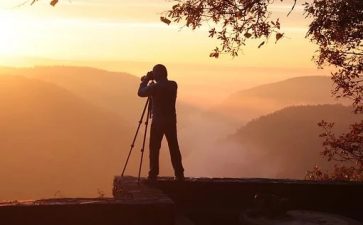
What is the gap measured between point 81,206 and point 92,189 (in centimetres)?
15597

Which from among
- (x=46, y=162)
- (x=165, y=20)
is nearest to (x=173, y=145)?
(x=165, y=20)

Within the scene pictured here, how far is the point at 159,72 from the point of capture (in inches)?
422

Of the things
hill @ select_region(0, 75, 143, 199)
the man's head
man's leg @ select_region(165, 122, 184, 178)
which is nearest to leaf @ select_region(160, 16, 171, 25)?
the man's head

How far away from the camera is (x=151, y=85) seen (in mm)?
10641

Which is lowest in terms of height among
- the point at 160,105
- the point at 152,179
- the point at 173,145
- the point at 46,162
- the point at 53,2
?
the point at 46,162

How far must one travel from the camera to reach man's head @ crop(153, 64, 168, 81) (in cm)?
1073

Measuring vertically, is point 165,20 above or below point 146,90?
above

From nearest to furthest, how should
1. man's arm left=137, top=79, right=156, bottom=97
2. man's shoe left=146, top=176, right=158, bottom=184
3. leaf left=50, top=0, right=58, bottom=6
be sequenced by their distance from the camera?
leaf left=50, top=0, right=58, bottom=6 < man's arm left=137, top=79, right=156, bottom=97 < man's shoe left=146, top=176, right=158, bottom=184

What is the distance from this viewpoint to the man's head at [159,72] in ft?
35.2

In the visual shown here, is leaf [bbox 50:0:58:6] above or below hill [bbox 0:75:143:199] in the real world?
above

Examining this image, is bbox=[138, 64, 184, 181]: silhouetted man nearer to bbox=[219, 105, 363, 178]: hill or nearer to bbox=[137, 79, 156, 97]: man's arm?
bbox=[137, 79, 156, 97]: man's arm

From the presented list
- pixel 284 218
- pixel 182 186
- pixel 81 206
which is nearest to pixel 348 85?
pixel 182 186

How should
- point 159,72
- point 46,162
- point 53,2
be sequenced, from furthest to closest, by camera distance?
point 46,162
point 159,72
point 53,2

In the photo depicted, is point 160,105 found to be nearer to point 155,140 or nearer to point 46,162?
point 155,140
